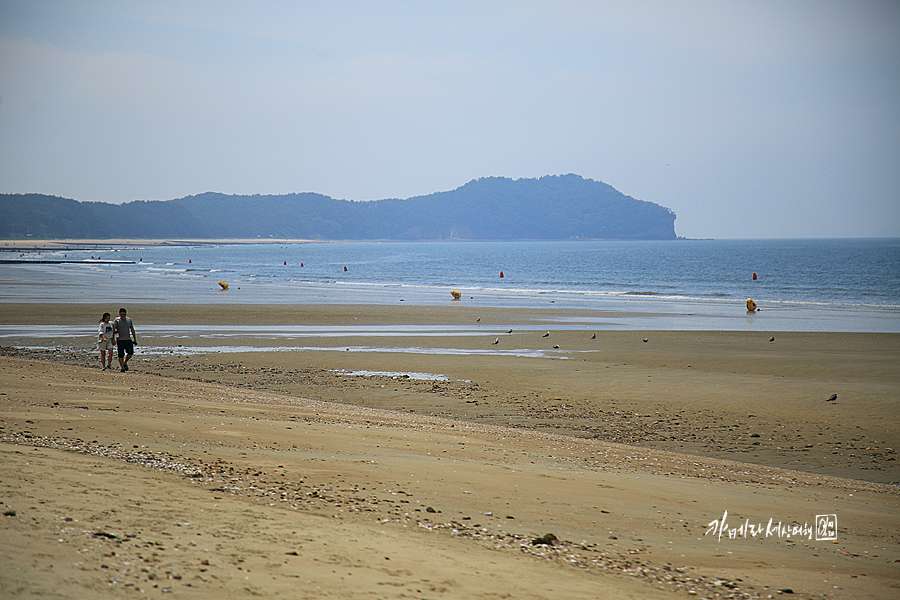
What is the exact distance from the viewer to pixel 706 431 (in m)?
11.7

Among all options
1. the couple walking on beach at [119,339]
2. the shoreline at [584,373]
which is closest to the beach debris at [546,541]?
the shoreline at [584,373]

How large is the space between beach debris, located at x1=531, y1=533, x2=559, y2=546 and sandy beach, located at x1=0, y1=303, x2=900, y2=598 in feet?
0.10

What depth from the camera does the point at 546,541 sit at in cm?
548

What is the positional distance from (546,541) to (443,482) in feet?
5.84

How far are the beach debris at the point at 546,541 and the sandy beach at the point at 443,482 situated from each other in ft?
0.10

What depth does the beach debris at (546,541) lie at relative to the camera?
17.9 feet

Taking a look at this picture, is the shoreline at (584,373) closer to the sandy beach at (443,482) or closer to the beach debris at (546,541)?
the sandy beach at (443,482)

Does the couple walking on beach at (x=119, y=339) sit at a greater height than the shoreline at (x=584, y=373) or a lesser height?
greater

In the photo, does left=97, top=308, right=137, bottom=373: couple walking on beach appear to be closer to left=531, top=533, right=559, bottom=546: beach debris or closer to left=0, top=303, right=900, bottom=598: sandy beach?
left=0, top=303, right=900, bottom=598: sandy beach

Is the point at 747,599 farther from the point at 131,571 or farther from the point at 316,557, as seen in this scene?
the point at 131,571

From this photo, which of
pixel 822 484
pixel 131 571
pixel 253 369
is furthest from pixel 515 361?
pixel 131 571

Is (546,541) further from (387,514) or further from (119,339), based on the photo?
(119,339)

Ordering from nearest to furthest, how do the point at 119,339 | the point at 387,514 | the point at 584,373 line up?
the point at 387,514
the point at 119,339
the point at 584,373

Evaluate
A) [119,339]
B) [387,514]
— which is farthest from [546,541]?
[119,339]
